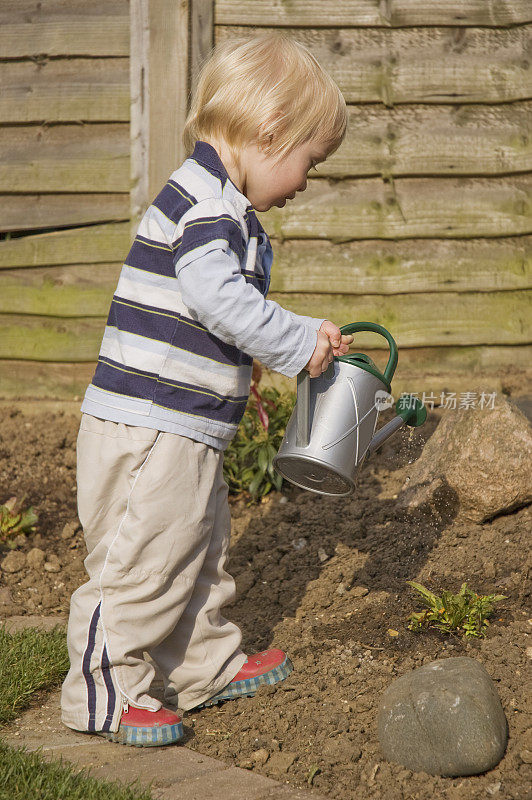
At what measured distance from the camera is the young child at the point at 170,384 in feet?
7.41

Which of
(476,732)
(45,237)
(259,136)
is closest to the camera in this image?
(476,732)

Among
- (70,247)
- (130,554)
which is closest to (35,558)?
(130,554)

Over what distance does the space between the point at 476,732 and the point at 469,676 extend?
0.15 meters

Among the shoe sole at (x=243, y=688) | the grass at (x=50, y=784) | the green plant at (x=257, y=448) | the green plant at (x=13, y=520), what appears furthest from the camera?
the green plant at (x=257, y=448)

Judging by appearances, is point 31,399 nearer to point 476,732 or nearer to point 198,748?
point 198,748

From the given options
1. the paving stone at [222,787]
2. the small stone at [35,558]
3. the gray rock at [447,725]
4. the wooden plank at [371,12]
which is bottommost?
the small stone at [35,558]

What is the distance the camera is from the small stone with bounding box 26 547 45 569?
3.53m

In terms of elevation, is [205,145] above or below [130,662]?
above

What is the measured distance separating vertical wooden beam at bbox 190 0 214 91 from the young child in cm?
225

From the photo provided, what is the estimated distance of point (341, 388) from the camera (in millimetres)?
2324

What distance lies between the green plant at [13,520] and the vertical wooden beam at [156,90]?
1.81 metres

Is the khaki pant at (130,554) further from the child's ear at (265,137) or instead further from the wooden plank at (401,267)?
the wooden plank at (401,267)

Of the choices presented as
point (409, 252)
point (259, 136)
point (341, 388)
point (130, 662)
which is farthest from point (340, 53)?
point (130, 662)

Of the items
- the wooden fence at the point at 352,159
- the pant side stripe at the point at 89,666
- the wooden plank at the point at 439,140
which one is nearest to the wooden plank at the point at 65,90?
the wooden fence at the point at 352,159
